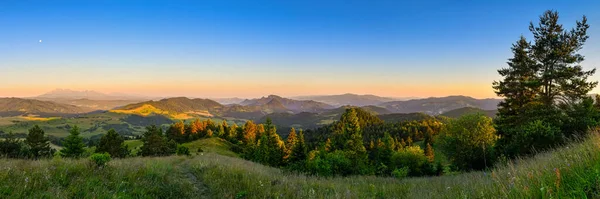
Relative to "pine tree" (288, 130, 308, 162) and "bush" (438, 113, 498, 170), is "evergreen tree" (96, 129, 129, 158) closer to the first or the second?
"pine tree" (288, 130, 308, 162)

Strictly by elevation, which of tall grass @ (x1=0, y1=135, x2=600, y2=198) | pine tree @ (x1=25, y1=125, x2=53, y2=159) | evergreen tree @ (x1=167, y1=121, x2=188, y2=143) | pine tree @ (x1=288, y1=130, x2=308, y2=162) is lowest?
evergreen tree @ (x1=167, y1=121, x2=188, y2=143)

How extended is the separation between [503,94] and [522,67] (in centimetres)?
379

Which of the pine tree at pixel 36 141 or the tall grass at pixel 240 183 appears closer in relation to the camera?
the tall grass at pixel 240 183

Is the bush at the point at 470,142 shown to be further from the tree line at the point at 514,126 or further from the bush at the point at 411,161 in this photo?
the bush at the point at 411,161

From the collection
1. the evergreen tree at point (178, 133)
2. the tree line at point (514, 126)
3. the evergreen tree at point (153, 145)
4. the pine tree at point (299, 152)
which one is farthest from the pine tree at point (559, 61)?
the evergreen tree at point (178, 133)

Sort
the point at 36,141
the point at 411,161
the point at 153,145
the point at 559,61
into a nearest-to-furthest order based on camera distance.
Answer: the point at 559,61
the point at 36,141
the point at 411,161
the point at 153,145

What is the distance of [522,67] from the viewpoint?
31.2m

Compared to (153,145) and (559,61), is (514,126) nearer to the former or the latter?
(559,61)

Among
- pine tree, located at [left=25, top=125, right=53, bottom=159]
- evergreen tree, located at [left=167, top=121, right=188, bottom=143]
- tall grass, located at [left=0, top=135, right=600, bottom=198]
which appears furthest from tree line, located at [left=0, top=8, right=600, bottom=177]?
evergreen tree, located at [left=167, top=121, right=188, bottom=143]

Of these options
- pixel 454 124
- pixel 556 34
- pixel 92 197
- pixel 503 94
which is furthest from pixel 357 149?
pixel 92 197

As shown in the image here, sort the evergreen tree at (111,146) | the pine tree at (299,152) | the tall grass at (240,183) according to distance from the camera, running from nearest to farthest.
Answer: the tall grass at (240,183), the evergreen tree at (111,146), the pine tree at (299,152)

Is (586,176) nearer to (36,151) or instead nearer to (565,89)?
(565,89)

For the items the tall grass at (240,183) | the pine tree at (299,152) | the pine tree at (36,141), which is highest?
the tall grass at (240,183)

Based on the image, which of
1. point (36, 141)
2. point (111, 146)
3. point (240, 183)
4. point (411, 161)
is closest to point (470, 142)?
point (411, 161)
